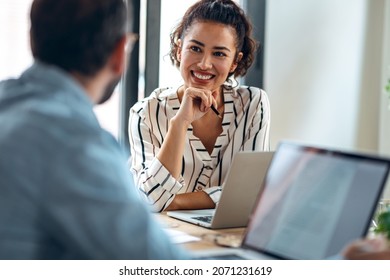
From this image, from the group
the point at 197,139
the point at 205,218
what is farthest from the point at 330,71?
the point at 205,218

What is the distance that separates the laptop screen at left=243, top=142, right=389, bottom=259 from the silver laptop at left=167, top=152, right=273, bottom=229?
374mm

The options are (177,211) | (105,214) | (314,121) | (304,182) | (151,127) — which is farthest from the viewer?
(314,121)

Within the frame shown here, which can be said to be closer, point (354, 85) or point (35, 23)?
point (35, 23)

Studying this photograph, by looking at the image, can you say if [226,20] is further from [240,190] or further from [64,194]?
[64,194]

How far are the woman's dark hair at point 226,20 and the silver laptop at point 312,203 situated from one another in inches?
47.4

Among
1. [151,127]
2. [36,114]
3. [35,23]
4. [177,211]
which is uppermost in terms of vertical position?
[35,23]

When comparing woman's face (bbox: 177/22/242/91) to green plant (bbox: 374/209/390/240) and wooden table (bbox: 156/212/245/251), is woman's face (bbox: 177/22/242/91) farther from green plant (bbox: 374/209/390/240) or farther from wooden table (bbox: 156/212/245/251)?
green plant (bbox: 374/209/390/240)

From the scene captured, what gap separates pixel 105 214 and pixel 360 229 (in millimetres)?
570

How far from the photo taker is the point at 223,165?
2736 millimetres

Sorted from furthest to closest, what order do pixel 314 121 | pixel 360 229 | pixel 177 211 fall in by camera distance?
pixel 314 121 → pixel 177 211 → pixel 360 229

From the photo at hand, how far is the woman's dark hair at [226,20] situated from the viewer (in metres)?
2.80

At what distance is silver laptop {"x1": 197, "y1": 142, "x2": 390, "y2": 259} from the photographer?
4.97 ft
